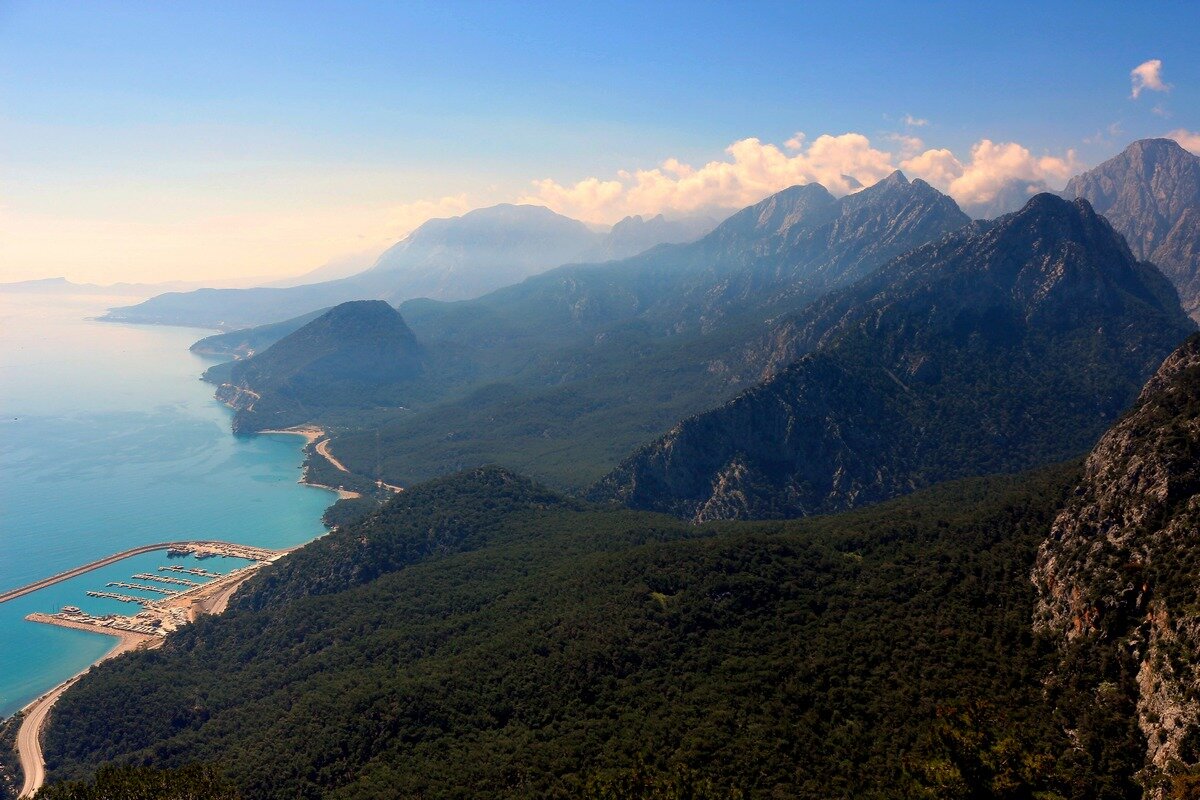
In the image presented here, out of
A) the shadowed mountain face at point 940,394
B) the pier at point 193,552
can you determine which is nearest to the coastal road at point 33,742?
the pier at point 193,552

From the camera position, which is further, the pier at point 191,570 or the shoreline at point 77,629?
the pier at point 191,570

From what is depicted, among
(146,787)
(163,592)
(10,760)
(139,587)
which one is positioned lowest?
(10,760)

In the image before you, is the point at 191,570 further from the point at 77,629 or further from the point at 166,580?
the point at 77,629

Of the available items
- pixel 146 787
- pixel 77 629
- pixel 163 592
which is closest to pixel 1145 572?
pixel 146 787

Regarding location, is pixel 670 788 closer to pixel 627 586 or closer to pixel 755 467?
pixel 627 586

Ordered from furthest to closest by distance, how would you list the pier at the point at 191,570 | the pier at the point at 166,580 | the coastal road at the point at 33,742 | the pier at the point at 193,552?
the pier at the point at 191,570 → the pier at the point at 193,552 → the pier at the point at 166,580 → the coastal road at the point at 33,742

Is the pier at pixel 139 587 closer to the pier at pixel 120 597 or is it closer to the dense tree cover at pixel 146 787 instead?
the pier at pixel 120 597

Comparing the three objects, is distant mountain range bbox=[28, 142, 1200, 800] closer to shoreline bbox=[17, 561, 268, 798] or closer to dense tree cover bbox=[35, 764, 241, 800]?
dense tree cover bbox=[35, 764, 241, 800]
